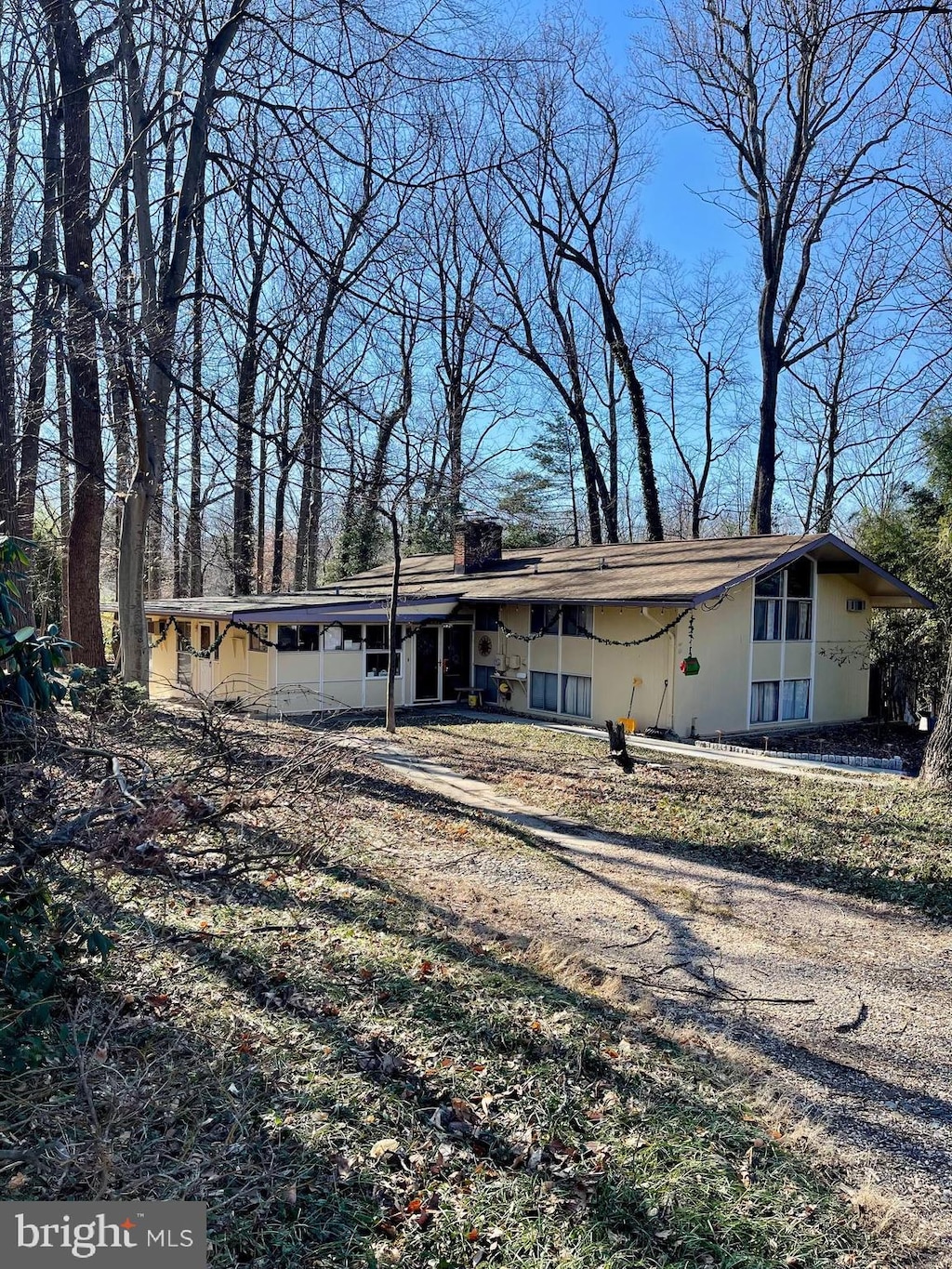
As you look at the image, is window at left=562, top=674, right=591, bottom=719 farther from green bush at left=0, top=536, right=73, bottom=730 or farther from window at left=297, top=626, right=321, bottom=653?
green bush at left=0, top=536, right=73, bottom=730

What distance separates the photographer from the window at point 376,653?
1761cm

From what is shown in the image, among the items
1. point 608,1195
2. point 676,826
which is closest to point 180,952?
point 608,1195

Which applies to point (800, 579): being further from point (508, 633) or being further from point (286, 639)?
point (286, 639)

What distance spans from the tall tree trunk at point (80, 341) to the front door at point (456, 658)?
27.0 feet

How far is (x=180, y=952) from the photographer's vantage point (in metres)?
4.90

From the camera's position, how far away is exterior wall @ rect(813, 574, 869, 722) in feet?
54.8

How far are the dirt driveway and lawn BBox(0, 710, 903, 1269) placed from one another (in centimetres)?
46

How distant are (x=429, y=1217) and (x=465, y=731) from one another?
12.2 metres

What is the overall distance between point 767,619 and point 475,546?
8.40m

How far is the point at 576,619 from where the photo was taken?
54.3 ft

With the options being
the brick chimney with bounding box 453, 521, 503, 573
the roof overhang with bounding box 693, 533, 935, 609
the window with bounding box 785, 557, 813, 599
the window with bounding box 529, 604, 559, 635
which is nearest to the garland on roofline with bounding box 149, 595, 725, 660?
the window with bounding box 529, 604, 559, 635

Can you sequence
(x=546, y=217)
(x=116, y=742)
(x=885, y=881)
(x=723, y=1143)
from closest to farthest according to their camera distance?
(x=723, y=1143) → (x=116, y=742) → (x=885, y=881) → (x=546, y=217)

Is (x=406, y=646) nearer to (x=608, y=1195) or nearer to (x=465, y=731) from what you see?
(x=465, y=731)

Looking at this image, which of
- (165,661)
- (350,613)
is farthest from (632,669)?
(165,661)
